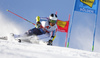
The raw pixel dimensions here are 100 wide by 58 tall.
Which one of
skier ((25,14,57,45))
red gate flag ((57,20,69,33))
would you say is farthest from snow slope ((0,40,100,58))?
red gate flag ((57,20,69,33))

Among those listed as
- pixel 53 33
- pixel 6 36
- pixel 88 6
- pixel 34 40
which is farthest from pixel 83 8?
pixel 6 36

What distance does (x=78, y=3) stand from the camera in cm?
1054

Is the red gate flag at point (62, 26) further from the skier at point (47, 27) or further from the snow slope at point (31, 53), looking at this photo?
the snow slope at point (31, 53)

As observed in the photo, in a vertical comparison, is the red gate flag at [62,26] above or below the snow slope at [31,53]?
below

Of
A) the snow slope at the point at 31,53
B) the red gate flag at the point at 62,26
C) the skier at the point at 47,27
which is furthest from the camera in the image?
the red gate flag at the point at 62,26

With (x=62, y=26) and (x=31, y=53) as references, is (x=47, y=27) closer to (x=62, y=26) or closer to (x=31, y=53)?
(x=31, y=53)

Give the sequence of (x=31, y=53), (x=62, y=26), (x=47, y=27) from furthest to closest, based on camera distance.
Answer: (x=62, y=26) < (x=47, y=27) < (x=31, y=53)

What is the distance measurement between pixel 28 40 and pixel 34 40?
30 centimetres

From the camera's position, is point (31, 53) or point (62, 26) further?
point (62, 26)

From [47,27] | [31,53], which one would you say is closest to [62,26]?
[47,27]

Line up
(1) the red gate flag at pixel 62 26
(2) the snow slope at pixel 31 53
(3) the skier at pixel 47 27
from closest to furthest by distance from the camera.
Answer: (2) the snow slope at pixel 31 53
(3) the skier at pixel 47 27
(1) the red gate flag at pixel 62 26

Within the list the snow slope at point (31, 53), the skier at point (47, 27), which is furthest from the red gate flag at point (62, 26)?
the snow slope at point (31, 53)

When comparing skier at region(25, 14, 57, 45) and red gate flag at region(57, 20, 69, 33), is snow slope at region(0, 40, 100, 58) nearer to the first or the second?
skier at region(25, 14, 57, 45)

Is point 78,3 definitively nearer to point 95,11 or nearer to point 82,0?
point 82,0
